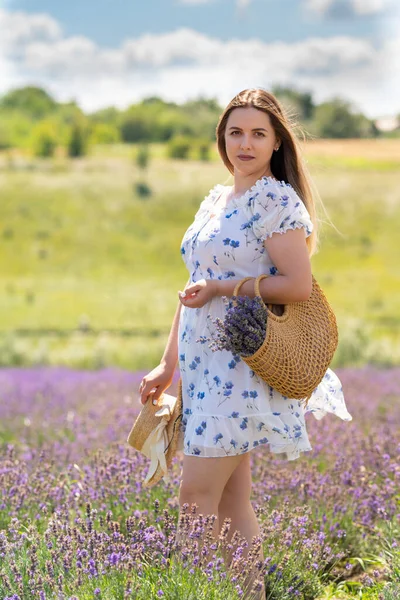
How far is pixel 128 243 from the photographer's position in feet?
69.1

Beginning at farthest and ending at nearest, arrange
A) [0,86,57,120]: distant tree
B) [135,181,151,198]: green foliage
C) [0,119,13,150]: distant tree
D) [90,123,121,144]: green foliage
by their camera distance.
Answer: [0,86,57,120]: distant tree < [0,119,13,150]: distant tree < [90,123,121,144]: green foliage < [135,181,151,198]: green foliage

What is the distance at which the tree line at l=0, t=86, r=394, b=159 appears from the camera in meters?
26.8

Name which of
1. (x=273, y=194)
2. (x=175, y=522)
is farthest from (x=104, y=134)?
(x=273, y=194)

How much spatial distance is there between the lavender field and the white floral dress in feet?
1.03

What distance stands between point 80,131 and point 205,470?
25.8 m

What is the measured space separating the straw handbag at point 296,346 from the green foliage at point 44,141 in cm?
2415

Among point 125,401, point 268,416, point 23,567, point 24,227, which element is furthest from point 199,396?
point 24,227

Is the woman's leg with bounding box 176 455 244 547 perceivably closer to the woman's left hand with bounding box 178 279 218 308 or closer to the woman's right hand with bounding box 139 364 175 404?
the woman's right hand with bounding box 139 364 175 404

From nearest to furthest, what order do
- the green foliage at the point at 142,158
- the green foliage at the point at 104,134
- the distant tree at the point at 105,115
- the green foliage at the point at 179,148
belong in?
1. the green foliage at the point at 142,158
2. the green foliage at the point at 179,148
3. the green foliage at the point at 104,134
4. the distant tree at the point at 105,115

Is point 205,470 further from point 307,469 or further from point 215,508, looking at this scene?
point 307,469

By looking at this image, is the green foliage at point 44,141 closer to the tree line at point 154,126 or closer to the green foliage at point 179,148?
the tree line at point 154,126

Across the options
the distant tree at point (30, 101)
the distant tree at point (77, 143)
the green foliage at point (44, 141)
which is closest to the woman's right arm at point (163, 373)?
the green foliage at point (44, 141)

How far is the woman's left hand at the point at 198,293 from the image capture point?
107 inches

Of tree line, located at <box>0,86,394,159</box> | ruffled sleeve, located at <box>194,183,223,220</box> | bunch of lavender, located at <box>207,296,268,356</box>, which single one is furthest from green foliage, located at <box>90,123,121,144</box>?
bunch of lavender, located at <box>207,296,268,356</box>
